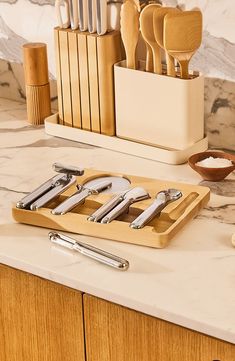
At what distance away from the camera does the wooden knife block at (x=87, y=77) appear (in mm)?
1955

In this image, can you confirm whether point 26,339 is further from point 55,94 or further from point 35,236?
point 55,94

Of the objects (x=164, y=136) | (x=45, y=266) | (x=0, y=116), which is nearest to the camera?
(x=45, y=266)

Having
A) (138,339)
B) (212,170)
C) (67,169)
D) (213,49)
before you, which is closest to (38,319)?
(138,339)

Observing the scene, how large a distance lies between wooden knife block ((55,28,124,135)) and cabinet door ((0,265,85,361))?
558mm

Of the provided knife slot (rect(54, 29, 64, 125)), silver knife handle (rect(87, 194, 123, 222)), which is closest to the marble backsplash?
knife slot (rect(54, 29, 64, 125))

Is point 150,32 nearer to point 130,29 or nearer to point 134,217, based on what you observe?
point 130,29

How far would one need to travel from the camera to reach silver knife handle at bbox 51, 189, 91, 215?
5.40 feet

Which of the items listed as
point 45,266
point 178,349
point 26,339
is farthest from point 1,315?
point 178,349

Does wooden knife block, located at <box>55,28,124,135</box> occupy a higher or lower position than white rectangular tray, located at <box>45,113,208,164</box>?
higher

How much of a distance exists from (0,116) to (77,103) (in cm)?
28

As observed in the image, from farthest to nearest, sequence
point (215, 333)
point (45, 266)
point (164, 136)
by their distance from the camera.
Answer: point (164, 136)
point (45, 266)
point (215, 333)

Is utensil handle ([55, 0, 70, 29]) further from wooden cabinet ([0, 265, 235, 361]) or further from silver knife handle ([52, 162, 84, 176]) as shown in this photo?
wooden cabinet ([0, 265, 235, 361])

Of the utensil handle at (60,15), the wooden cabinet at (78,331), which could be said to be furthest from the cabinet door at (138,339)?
the utensil handle at (60,15)

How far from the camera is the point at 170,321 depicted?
4.51 feet
